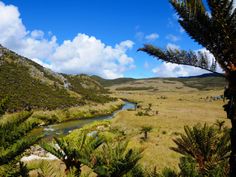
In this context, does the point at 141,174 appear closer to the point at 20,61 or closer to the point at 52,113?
the point at 52,113

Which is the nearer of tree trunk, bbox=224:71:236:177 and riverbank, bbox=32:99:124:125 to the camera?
tree trunk, bbox=224:71:236:177

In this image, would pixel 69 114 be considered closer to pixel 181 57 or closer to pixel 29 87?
pixel 29 87

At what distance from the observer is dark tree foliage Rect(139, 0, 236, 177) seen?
8.84 m

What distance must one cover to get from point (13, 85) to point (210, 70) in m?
60.9

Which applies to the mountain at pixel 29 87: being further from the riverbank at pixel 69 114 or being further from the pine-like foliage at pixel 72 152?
the pine-like foliage at pixel 72 152

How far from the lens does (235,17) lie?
9281 mm

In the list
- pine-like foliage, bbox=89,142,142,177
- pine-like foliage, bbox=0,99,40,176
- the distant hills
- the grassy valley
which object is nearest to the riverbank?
the grassy valley

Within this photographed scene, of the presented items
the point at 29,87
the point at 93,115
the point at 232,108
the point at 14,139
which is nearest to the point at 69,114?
the point at 93,115

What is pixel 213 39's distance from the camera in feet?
32.3

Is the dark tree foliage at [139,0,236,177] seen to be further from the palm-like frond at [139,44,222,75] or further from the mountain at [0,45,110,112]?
the mountain at [0,45,110,112]

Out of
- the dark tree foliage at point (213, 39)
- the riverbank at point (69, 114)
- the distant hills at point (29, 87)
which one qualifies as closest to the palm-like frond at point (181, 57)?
the dark tree foliage at point (213, 39)

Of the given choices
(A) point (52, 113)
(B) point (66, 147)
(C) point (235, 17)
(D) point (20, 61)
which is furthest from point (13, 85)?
(C) point (235, 17)

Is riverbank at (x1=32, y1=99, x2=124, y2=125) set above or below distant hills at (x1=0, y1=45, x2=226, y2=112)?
below

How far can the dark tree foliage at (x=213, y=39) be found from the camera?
29.0 ft
